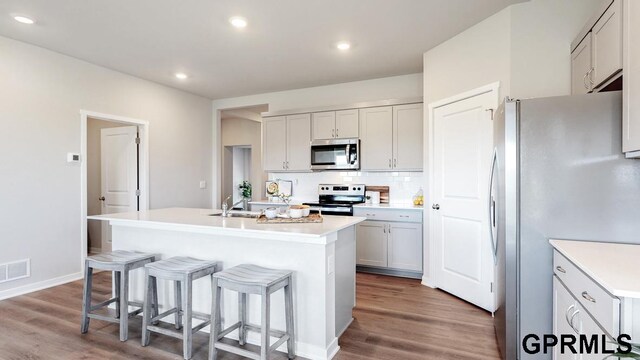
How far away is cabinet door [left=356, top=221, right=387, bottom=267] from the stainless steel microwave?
34.3 inches

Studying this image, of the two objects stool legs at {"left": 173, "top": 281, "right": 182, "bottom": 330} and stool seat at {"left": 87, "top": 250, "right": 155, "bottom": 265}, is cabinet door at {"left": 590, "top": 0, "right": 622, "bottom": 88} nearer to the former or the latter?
stool legs at {"left": 173, "top": 281, "right": 182, "bottom": 330}

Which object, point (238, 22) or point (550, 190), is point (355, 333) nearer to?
point (550, 190)

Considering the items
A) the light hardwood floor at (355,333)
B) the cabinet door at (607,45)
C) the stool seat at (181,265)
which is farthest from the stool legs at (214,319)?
the cabinet door at (607,45)

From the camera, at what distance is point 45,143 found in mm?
3715

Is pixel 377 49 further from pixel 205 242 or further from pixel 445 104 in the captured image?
pixel 205 242

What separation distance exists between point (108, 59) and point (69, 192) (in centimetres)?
166

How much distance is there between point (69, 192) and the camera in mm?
3943

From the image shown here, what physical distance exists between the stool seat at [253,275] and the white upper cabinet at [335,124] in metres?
2.79

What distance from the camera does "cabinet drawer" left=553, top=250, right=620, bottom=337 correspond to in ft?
3.94

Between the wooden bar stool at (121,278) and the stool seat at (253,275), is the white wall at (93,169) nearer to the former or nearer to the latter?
the wooden bar stool at (121,278)

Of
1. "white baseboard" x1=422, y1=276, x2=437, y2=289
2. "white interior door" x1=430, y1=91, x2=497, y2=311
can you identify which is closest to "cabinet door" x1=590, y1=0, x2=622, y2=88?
"white interior door" x1=430, y1=91, x2=497, y2=311

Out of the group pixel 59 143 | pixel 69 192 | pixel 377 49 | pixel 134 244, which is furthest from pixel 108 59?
pixel 377 49

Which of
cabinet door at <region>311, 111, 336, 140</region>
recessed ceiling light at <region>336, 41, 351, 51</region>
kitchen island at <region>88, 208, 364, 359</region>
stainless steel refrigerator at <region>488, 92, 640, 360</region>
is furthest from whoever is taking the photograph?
cabinet door at <region>311, 111, 336, 140</region>

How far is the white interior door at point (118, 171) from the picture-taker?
16.1 ft
